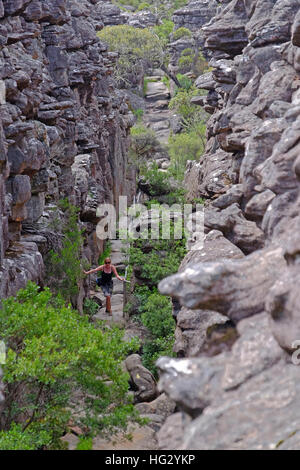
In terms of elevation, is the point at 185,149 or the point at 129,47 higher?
the point at 129,47

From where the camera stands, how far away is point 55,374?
10.7m

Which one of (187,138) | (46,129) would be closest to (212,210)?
(46,129)

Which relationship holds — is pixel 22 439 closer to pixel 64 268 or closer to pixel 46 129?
pixel 64 268

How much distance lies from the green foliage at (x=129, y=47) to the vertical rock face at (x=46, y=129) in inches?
1094

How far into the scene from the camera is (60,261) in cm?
2197

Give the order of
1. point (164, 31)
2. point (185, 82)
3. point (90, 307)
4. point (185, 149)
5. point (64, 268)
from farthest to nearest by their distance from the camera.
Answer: point (164, 31), point (185, 82), point (185, 149), point (90, 307), point (64, 268)

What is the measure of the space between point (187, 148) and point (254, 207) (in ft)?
140

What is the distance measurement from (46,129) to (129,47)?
55.1 metres
